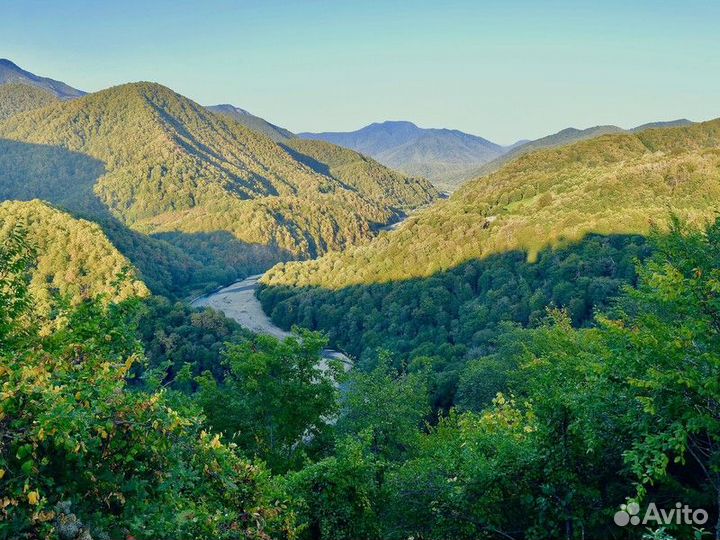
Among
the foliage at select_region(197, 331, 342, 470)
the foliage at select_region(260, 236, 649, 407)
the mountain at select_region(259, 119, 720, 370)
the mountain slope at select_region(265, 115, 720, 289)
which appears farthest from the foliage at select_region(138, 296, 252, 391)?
the mountain slope at select_region(265, 115, 720, 289)

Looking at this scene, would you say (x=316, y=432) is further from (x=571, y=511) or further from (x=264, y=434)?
(x=571, y=511)

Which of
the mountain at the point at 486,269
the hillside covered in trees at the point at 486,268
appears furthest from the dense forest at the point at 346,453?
the mountain at the point at 486,269

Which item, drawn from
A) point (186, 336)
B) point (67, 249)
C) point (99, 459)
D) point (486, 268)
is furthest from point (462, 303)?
point (99, 459)

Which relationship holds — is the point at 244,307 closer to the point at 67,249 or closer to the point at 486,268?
the point at 67,249

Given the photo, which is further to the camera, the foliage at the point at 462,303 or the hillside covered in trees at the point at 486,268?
the hillside covered in trees at the point at 486,268

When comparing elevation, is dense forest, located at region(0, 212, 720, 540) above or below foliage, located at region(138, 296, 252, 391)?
above

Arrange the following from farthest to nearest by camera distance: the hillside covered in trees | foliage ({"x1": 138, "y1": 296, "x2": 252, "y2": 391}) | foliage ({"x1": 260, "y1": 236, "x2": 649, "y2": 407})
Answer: the hillside covered in trees → foliage ({"x1": 260, "y1": 236, "x2": 649, "y2": 407}) → foliage ({"x1": 138, "y1": 296, "x2": 252, "y2": 391})

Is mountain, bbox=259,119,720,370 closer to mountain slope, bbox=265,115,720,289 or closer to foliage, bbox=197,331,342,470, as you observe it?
mountain slope, bbox=265,115,720,289

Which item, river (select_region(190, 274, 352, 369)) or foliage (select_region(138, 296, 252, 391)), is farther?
river (select_region(190, 274, 352, 369))

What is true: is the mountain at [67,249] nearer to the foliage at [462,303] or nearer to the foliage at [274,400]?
the foliage at [462,303]
